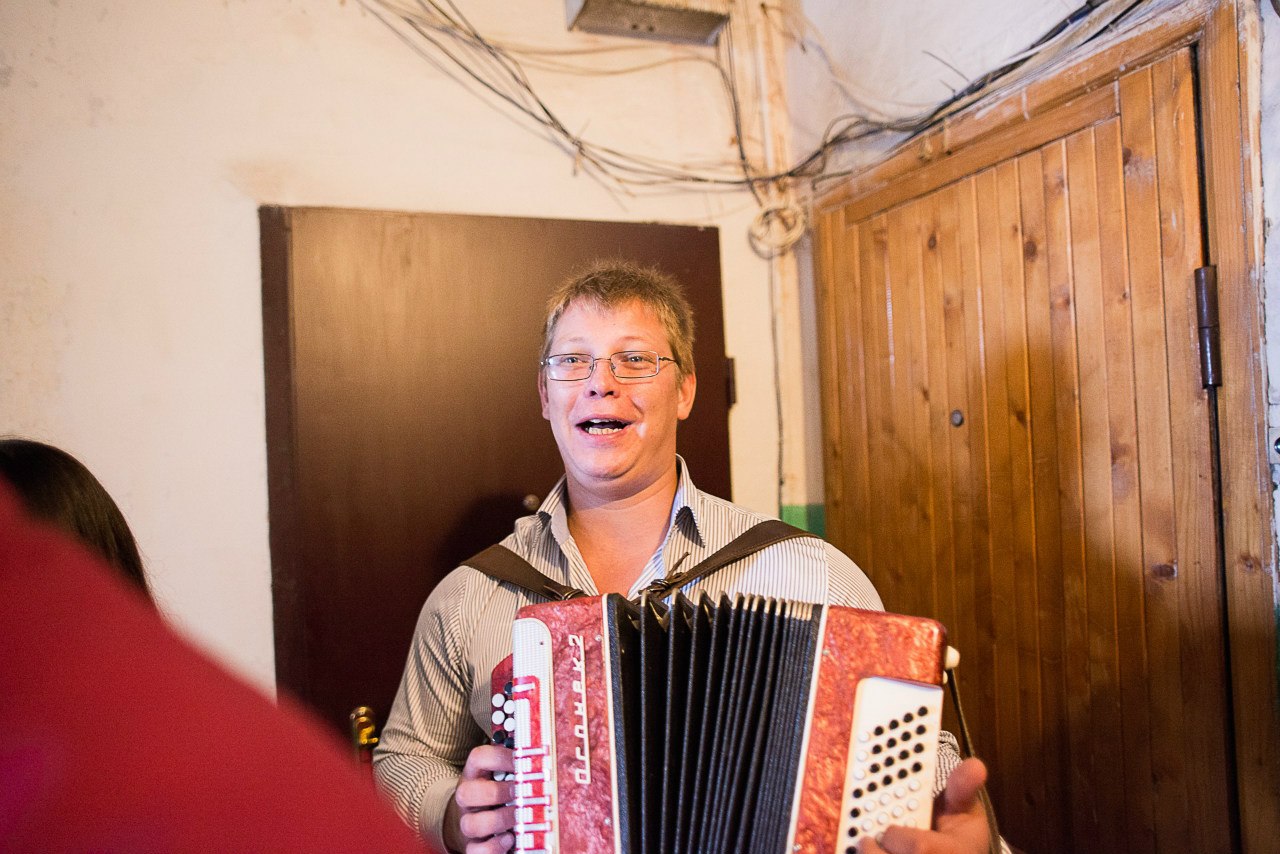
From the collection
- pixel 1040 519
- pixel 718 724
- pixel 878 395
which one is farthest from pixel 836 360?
pixel 718 724

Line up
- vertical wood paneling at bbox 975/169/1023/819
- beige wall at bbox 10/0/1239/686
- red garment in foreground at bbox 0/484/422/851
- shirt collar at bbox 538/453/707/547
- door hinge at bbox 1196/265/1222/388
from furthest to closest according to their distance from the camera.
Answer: beige wall at bbox 10/0/1239/686, vertical wood paneling at bbox 975/169/1023/819, shirt collar at bbox 538/453/707/547, door hinge at bbox 1196/265/1222/388, red garment in foreground at bbox 0/484/422/851

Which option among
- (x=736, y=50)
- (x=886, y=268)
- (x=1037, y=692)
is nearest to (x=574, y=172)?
(x=736, y=50)

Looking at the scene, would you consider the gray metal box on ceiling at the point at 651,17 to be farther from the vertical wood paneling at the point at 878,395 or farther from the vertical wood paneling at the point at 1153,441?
the vertical wood paneling at the point at 1153,441

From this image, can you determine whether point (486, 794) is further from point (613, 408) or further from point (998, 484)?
point (998, 484)

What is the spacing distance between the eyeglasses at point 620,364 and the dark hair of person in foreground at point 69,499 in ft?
2.51

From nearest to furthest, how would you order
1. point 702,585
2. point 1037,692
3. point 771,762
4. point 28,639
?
point 28,639
point 771,762
point 702,585
point 1037,692

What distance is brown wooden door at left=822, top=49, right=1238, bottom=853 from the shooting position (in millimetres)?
1344

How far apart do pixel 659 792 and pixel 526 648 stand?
24 centimetres

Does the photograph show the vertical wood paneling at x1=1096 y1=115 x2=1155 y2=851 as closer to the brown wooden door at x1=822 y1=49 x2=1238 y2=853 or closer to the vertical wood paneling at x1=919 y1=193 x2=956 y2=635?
the brown wooden door at x1=822 y1=49 x2=1238 y2=853

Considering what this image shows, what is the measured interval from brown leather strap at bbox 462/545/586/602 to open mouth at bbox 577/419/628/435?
10.5 inches

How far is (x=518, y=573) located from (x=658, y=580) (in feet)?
0.84

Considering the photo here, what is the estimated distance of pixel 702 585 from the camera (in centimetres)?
130

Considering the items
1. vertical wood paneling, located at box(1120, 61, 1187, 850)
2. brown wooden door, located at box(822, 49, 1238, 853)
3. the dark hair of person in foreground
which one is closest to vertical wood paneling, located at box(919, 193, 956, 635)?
brown wooden door, located at box(822, 49, 1238, 853)

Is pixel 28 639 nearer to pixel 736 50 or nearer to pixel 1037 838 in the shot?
pixel 1037 838
